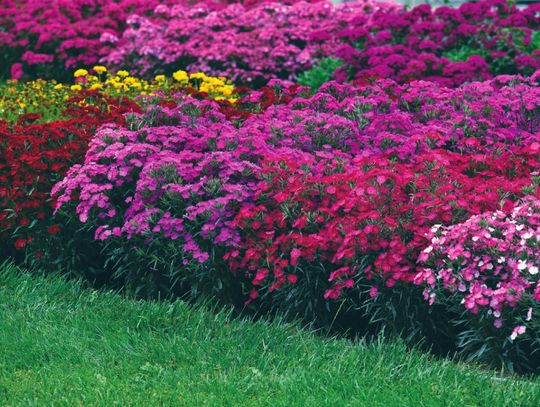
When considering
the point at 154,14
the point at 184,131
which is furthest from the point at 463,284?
the point at 154,14

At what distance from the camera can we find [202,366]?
4.92 m

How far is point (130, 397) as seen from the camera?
4.59 meters

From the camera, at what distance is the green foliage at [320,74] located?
1099 centimetres

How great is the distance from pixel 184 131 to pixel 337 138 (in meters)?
1.02

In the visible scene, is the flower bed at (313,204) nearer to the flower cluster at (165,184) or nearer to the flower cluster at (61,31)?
the flower cluster at (165,184)

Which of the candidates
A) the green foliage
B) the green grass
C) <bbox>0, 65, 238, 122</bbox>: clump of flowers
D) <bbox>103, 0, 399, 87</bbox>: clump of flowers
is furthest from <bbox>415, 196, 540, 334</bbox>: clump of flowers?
<bbox>103, 0, 399, 87</bbox>: clump of flowers

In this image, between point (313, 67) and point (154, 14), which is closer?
point (313, 67)

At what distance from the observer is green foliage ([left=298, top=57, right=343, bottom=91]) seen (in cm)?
1099

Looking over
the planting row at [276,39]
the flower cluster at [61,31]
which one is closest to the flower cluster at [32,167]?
the planting row at [276,39]

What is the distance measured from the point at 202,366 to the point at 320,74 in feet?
21.8

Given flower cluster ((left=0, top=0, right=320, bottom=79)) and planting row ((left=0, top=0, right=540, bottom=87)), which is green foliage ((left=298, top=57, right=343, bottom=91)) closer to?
planting row ((left=0, top=0, right=540, bottom=87))

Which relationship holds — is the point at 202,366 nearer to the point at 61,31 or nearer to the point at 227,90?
the point at 227,90

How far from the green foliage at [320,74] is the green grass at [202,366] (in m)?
5.65

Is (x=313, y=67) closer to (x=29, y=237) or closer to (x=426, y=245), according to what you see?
(x=29, y=237)
